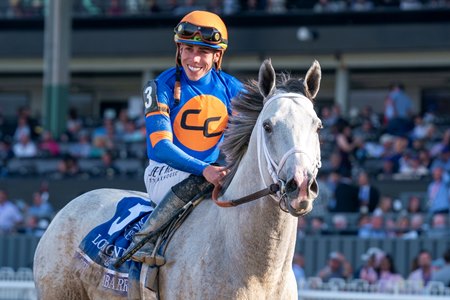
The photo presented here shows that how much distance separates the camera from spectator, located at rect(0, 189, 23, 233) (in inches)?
653

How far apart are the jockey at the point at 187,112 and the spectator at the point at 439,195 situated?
27.7 ft

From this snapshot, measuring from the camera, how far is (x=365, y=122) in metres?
18.7

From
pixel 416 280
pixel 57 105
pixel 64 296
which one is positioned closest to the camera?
pixel 64 296

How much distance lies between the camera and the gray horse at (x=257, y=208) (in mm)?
5500

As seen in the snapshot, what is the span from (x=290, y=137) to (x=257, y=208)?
531 mm

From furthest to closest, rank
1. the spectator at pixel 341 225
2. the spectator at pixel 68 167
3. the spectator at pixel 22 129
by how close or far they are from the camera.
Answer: the spectator at pixel 22 129, the spectator at pixel 68 167, the spectator at pixel 341 225

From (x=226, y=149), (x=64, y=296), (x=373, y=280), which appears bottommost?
(x=373, y=280)

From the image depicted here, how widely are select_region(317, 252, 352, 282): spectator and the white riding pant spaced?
680 cm

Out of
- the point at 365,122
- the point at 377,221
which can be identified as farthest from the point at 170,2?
the point at 377,221

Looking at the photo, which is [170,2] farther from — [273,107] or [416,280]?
[273,107]

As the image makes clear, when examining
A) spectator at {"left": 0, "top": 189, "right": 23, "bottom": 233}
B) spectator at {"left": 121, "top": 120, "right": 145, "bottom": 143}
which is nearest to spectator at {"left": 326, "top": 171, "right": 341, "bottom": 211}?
spectator at {"left": 0, "top": 189, "right": 23, "bottom": 233}

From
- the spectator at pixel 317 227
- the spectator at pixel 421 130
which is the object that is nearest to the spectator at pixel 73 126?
the spectator at pixel 421 130

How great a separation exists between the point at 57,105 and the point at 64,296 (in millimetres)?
14962

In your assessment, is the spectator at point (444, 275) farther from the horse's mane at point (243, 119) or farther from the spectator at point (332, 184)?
the horse's mane at point (243, 119)
